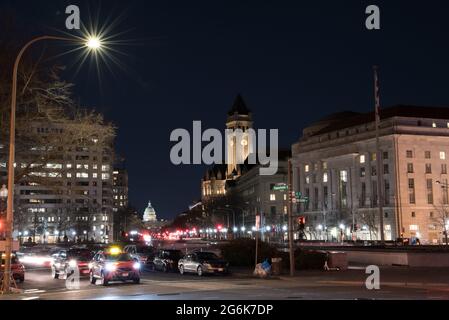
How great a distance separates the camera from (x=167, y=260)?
4569cm

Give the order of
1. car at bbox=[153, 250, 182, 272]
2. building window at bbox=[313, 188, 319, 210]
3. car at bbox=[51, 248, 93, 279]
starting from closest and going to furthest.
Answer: car at bbox=[51, 248, 93, 279] < car at bbox=[153, 250, 182, 272] < building window at bbox=[313, 188, 319, 210]

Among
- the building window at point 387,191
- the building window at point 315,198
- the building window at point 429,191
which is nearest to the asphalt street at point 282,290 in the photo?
the building window at point 387,191

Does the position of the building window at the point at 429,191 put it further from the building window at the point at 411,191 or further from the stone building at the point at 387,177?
the building window at the point at 411,191

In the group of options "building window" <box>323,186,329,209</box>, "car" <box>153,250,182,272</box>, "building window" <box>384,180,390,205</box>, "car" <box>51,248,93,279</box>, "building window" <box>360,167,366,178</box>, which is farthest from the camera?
"building window" <box>323,186,329,209</box>

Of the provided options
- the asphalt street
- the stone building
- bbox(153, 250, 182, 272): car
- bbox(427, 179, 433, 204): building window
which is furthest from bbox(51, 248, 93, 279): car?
bbox(427, 179, 433, 204): building window

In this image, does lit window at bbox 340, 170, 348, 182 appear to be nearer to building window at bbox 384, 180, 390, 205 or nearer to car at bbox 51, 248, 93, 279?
building window at bbox 384, 180, 390, 205

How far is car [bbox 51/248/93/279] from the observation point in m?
38.7

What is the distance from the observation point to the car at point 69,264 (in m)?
38.7

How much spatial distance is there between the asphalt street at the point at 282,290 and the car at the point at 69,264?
197cm

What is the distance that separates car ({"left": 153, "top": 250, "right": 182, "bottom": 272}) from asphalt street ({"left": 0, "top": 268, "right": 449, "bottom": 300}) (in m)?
9.57

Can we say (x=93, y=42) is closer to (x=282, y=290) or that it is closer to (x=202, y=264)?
(x=282, y=290)

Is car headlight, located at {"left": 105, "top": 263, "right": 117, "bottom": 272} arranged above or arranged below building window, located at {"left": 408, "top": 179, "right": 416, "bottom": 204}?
below
